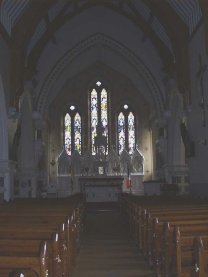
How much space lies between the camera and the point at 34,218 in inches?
282

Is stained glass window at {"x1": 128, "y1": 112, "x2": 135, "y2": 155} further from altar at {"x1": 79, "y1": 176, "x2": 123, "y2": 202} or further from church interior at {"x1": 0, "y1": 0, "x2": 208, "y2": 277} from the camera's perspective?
altar at {"x1": 79, "y1": 176, "x2": 123, "y2": 202}

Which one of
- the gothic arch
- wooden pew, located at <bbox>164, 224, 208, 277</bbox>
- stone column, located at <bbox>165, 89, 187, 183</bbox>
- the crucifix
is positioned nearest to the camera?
wooden pew, located at <bbox>164, 224, 208, 277</bbox>

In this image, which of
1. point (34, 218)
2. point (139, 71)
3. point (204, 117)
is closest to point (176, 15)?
point (204, 117)

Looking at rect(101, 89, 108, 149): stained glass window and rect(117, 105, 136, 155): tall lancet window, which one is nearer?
rect(117, 105, 136, 155): tall lancet window

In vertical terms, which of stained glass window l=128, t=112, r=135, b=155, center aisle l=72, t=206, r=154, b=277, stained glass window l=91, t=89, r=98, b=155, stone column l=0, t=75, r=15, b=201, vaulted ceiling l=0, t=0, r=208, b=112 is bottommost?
center aisle l=72, t=206, r=154, b=277

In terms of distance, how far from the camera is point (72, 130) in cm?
3155

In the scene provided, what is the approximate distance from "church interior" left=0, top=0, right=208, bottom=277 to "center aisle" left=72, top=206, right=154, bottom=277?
42 mm

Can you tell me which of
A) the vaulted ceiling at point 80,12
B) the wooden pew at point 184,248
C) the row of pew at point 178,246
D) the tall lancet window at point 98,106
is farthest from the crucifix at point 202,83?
the tall lancet window at point 98,106

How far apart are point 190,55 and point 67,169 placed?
13.5m

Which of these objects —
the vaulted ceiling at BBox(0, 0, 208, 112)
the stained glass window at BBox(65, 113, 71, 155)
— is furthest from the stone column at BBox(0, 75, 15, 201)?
the stained glass window at BBox(65, 113, 71, 155)

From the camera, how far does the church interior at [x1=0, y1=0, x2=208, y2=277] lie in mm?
15953

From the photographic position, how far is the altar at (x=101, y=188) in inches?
906

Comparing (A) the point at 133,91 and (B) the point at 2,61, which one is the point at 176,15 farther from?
(A) the point at 133,91

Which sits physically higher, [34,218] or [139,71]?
[139,71]
